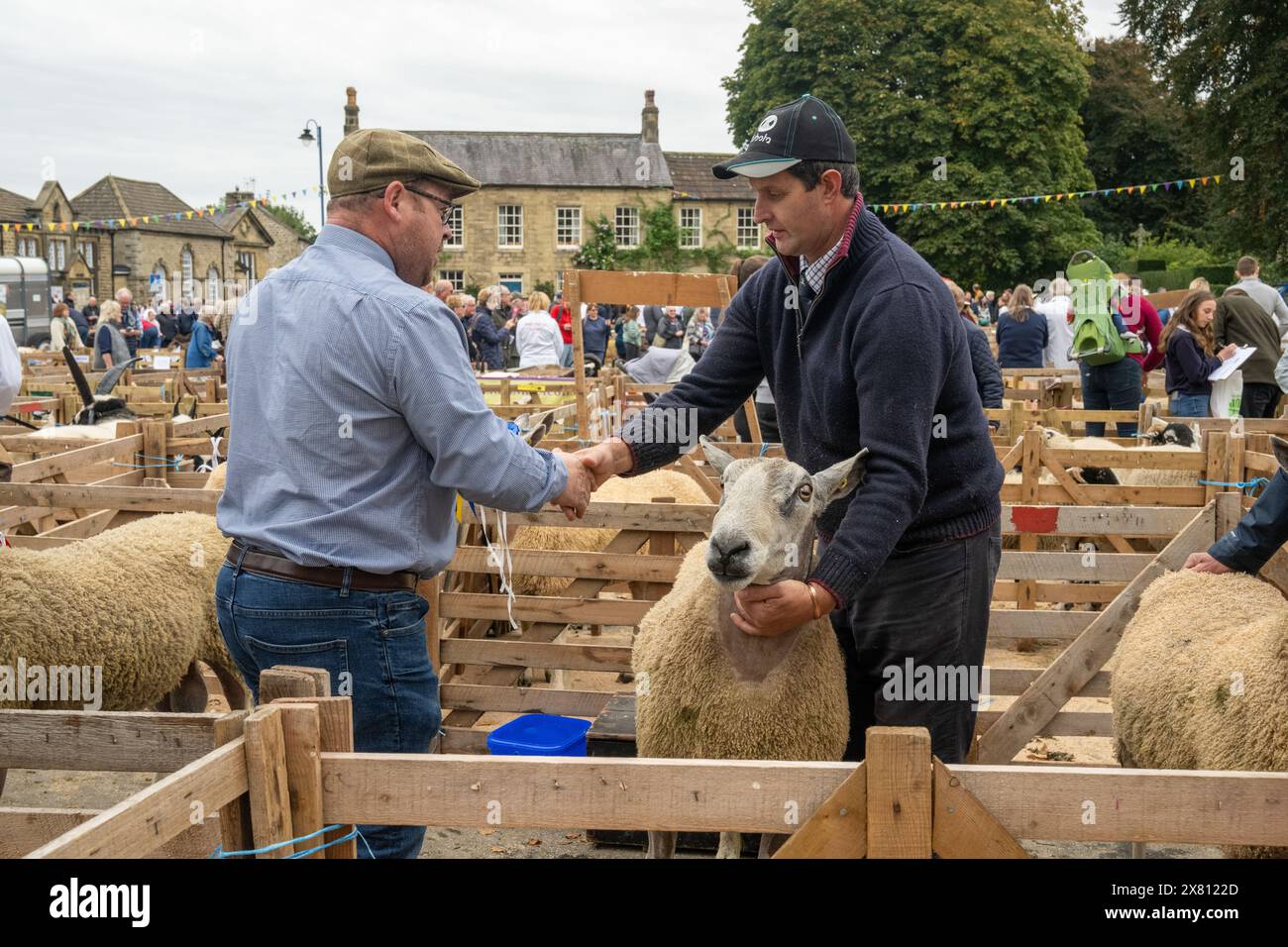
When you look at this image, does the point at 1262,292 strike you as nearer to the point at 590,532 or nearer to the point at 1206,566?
the point at 590,532

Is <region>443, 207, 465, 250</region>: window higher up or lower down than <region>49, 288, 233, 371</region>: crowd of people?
higher up

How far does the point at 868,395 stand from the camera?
3.06 m

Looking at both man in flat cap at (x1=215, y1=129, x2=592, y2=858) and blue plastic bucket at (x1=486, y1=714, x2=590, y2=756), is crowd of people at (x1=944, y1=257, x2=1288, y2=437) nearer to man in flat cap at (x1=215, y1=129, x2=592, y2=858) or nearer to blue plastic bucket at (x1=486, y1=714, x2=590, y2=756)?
blue plastic bucket at (x1=486, y1=714, x2=590, y2=756)

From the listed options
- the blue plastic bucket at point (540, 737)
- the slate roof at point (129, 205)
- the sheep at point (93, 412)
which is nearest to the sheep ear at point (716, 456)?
the blue plastic bucket at point (540, 737)

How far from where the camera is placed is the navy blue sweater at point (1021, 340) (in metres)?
15.5

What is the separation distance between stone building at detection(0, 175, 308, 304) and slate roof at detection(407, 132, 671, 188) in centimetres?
976

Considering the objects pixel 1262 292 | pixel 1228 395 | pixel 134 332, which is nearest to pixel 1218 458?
pixel 1228 395

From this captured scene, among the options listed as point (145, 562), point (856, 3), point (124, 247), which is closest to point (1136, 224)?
point (856, 3)

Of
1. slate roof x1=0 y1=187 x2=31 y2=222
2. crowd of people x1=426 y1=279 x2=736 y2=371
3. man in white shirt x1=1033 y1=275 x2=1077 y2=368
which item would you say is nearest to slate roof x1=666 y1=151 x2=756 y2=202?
crowd of people x1=426 y1=279 x2=736 y2=371

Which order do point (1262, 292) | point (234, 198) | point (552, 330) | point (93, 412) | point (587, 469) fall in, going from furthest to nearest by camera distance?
point (234, 198)
point (552, 330)
point (1262, 292)
point (93, 412)
point (587, 469)

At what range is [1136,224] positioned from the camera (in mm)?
49219

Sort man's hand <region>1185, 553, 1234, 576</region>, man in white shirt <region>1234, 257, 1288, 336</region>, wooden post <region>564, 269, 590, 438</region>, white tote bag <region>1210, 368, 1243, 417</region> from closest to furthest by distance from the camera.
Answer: man's hand <region>1185, 553, 1234, 576</region>
wooden post <region>564, 269, 590, 438</region>
white tote bag <region>1210, 368, 1243, 417</region>
man in white shirt <region>1234, 257, 1288, 336</region>

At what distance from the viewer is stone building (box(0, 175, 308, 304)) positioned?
5525cm

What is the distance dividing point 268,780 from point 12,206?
62.8 metres
